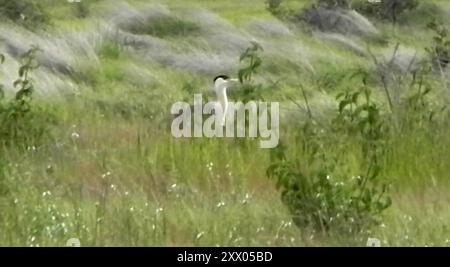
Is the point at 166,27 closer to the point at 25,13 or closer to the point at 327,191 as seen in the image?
the point at 25,13

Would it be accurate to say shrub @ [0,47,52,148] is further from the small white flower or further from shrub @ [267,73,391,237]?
shrub @ [267,73,391,237]

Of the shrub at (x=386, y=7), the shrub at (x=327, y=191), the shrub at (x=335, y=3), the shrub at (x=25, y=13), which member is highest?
the shrub at (x=335, y=3)

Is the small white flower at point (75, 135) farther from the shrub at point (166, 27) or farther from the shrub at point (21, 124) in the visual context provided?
the shrub at point (166, 27)

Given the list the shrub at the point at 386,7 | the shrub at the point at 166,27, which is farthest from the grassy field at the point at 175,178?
the shrub at the point at 386,7

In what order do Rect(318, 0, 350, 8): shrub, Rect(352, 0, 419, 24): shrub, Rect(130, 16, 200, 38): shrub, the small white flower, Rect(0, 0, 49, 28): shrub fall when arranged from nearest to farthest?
1. the small white flower
2. Rect(0, 0, 49, 28): shrub
3. Rect(130, 16, 200, 38): shrub
4. Rect(352, 0, 419, 24): shrub
5. Rect(318, 0, 350, 8): shrub

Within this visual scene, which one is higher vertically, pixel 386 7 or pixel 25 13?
pixel 386 7

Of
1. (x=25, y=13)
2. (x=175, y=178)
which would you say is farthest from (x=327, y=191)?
(x=25, y=13)

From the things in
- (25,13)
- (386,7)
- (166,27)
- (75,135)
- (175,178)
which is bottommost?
(175,178)

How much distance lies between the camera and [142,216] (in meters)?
5.13

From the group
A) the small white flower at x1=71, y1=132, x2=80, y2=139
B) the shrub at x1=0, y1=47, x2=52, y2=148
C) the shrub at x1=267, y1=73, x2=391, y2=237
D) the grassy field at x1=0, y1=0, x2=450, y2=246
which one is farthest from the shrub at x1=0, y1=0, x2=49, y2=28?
the shrub at x1=267, y1=73, x2=391, y2=237

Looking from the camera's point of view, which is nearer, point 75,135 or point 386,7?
point 75,135

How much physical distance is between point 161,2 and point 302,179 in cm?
722

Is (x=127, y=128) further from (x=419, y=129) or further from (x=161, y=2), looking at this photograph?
(x=161, y=2)
